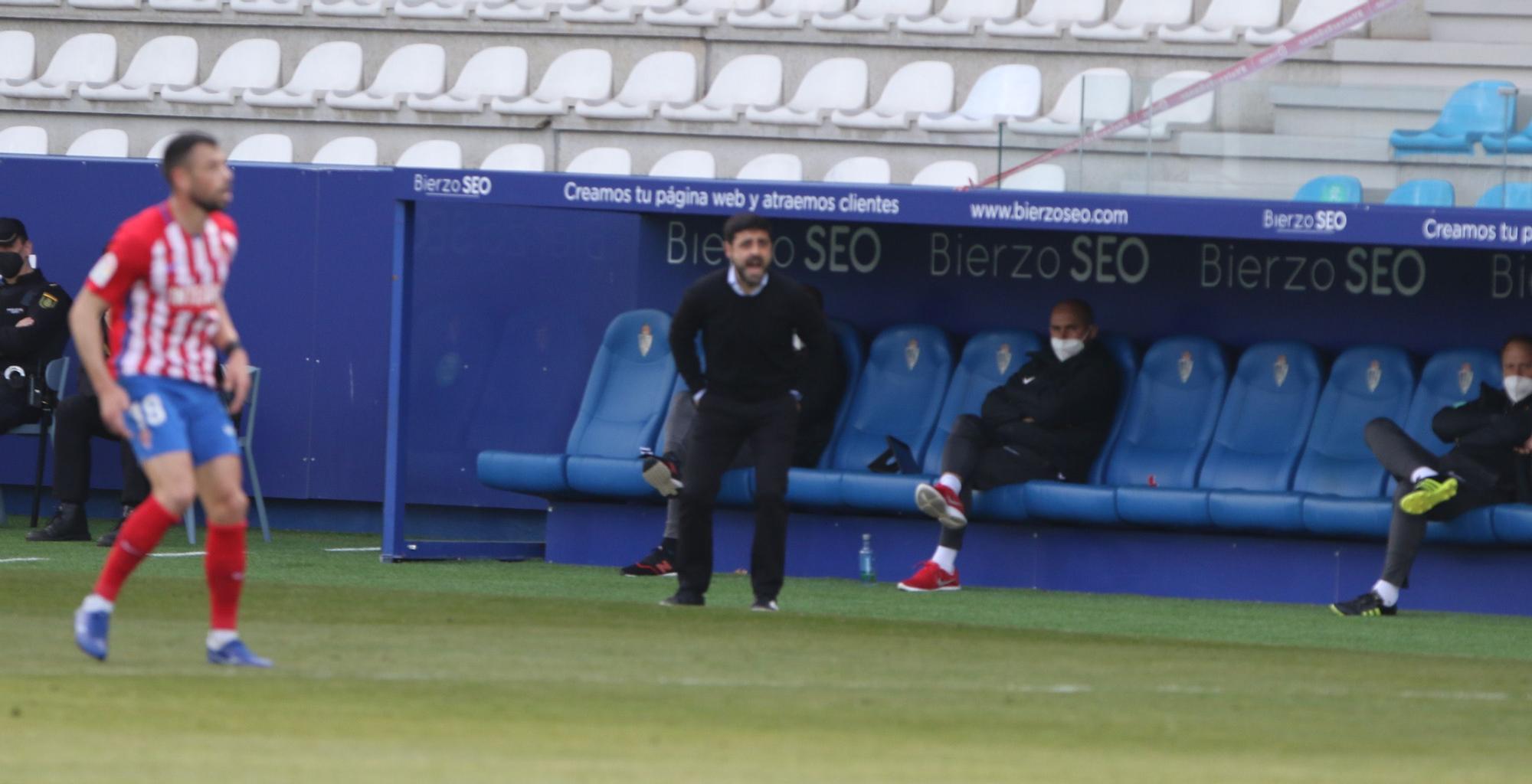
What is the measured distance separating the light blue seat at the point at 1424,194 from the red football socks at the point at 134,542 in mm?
6299

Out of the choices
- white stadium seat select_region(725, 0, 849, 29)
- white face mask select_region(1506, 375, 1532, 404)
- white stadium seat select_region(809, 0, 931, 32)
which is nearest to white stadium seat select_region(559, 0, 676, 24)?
white stadium seat select_region(725, 0, 849, 29)

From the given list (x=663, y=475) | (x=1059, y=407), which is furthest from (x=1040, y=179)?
(x=663, y=475)

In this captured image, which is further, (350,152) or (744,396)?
(350,152)

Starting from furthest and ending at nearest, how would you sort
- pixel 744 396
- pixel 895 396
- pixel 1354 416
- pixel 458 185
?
pixel 895 396, pixel 458 185, pixel 1354 416, pixel 744 396

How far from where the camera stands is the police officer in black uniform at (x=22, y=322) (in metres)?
14.6

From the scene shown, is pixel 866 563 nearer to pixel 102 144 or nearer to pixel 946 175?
pixel 946 175

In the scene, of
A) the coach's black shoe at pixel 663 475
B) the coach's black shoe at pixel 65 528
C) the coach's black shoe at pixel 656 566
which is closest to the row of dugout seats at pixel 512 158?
the coach's black shoe at pixel 65 528

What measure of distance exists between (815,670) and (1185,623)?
3.27m

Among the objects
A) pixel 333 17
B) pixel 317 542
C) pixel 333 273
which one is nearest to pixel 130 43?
pixel 333 17

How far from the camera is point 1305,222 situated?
1194 cm

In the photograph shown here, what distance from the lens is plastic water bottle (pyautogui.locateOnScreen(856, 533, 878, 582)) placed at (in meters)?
13.2

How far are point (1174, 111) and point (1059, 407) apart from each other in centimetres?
159

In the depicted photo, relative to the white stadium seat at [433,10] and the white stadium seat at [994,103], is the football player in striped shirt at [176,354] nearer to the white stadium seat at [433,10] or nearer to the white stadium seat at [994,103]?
the white stadium seat at [994,103]

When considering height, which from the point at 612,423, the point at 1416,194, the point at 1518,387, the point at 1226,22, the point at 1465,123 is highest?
the point at 1226,22
